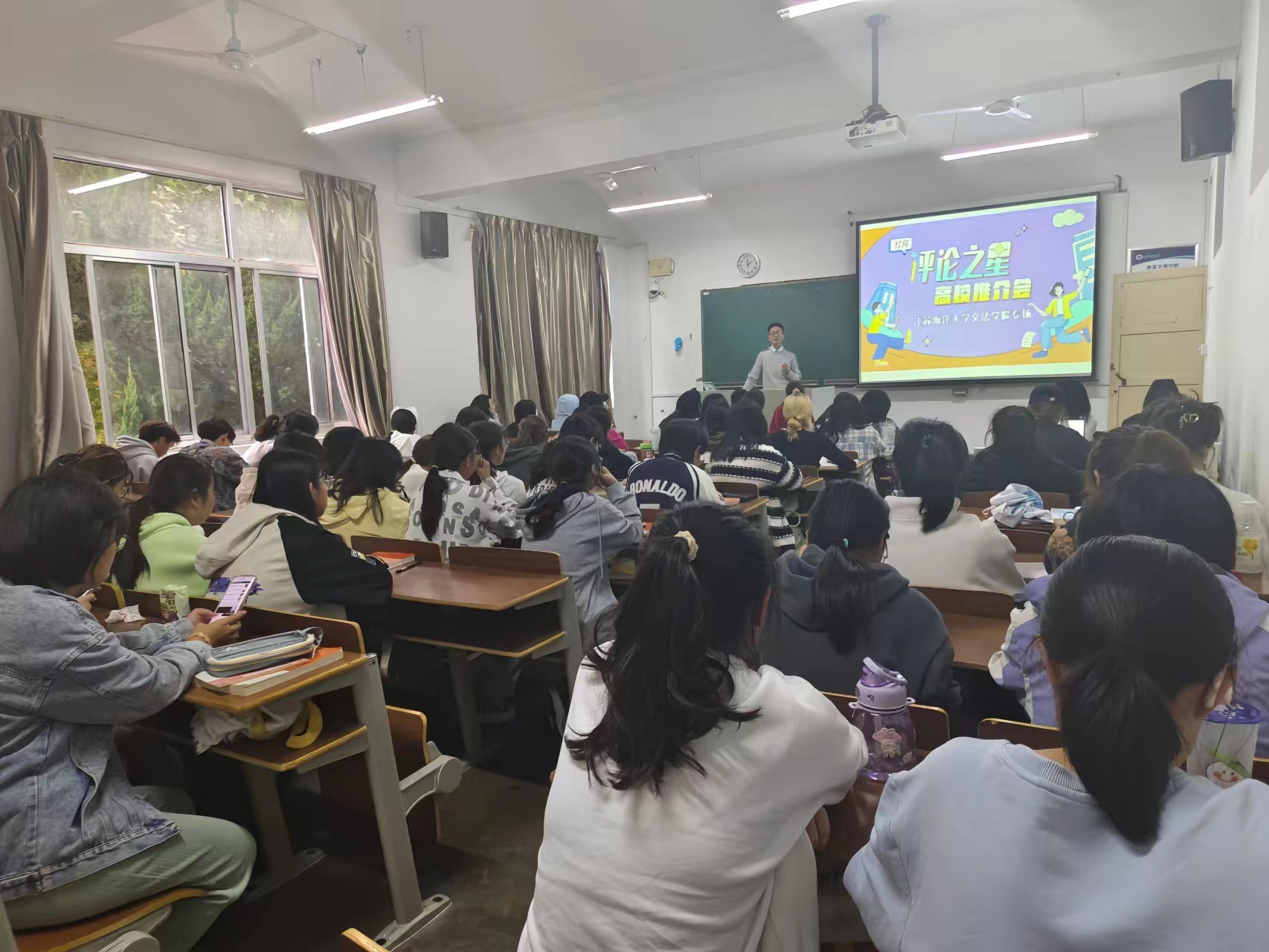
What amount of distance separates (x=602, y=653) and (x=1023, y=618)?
1138 millimetres

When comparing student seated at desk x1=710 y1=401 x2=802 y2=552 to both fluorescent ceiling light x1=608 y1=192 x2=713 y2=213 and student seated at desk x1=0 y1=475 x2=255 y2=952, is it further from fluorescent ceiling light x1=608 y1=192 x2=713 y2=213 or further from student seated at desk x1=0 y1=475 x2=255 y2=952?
fluorescent ceiling light x1=608 y1=192 x2=713 y2=213

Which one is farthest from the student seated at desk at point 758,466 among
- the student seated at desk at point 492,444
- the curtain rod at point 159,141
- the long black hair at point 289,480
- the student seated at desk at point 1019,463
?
the curtain rod at point 159,141

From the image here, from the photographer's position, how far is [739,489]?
4371 millimetres

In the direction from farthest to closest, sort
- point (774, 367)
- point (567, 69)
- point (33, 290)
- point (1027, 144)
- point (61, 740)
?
point (774, 367) → point (1027, 144) → point (567, 69) → point (33, 290) → point (61, 740)

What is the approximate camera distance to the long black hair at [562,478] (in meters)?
3.02

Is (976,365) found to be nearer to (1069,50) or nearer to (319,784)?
(1069,50)

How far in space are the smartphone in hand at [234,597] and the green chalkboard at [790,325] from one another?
28.2 ft

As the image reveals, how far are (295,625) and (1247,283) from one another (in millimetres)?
4290

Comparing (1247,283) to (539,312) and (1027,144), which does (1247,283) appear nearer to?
(1027,144)

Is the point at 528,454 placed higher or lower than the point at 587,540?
higher

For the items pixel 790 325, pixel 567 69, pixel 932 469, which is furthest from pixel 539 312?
pixel 932 469

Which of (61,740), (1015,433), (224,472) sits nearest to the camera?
(61,740)

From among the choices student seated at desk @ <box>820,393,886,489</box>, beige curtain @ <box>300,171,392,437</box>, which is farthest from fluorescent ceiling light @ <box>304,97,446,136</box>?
student seated at desk @ <box>820,393,886,489</box>

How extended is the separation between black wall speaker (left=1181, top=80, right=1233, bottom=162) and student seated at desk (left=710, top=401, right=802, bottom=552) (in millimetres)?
3142
